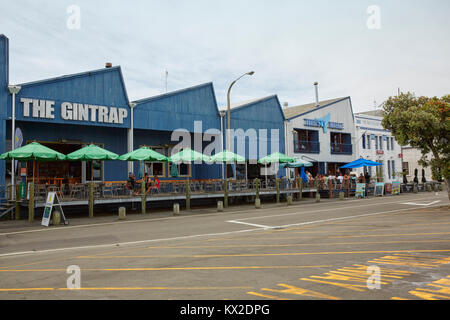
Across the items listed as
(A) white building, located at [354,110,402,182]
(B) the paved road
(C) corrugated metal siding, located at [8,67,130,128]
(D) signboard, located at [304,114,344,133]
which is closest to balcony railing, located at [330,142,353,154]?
(A) white building, located at [354,110,402,182]

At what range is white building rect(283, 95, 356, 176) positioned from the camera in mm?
33562

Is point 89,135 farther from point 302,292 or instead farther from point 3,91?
point 302,292

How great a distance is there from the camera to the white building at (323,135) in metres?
33.6

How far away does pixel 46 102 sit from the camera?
63.0 feet

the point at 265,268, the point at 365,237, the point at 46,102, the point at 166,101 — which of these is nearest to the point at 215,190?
the point at 166,101

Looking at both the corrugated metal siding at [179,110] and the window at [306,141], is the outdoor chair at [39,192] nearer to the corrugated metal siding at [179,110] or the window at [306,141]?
the corrugated metal siding at [179,110]

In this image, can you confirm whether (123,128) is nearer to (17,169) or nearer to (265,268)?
(17,169)

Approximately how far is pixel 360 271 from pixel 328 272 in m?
0.57

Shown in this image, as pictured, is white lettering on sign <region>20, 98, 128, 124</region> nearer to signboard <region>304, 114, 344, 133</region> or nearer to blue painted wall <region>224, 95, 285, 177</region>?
blue painted wall <region>224, 95, 285, 177</region>

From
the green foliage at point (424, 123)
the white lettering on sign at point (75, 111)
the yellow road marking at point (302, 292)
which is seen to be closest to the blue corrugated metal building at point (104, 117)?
the white lettering on sign at point (75, 111)

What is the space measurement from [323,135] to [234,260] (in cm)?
3024

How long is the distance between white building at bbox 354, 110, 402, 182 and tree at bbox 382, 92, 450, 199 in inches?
829

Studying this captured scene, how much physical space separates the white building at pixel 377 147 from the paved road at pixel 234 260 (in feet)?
87.3
